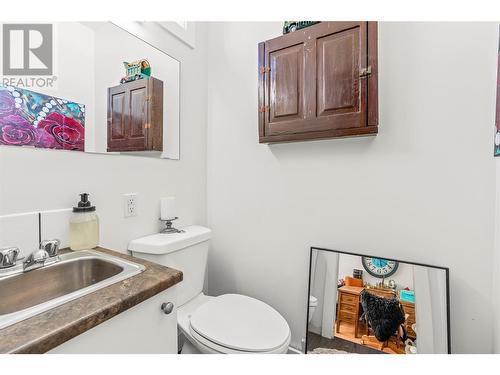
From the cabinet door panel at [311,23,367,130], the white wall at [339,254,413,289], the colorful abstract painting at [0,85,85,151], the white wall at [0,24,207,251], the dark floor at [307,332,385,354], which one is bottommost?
the dark floor at [307,332,385,354]

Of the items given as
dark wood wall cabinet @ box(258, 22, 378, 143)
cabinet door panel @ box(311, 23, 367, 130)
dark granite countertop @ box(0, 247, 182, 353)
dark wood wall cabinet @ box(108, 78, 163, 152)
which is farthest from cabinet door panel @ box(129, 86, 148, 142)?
cabinet door panel @ box(311, 23, 367, 130)

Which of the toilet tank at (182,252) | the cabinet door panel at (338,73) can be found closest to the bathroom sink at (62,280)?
the toilet tank at (182,252)

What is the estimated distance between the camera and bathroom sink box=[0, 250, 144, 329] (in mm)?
745

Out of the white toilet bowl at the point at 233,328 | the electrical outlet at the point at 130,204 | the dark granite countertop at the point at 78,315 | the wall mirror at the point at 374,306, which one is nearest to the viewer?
Result: the dark granite countertop at the point at 78,315

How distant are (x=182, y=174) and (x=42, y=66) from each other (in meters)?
0.79

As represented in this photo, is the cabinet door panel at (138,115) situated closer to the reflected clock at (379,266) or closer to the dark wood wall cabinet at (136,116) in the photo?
the dark wood wall cabinet at (136,116)

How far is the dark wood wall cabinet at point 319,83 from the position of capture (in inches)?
45.1

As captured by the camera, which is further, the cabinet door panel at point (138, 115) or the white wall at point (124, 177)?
the cabinet door panel at point (138, 115)

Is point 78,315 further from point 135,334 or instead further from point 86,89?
point 86,89

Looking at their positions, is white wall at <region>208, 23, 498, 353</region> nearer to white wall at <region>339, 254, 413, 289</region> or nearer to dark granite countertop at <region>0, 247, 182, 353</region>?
white wall at <region>339, 254, 413, 289</region>

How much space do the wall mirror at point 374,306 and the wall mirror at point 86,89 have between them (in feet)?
3.61

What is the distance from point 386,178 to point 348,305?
2.07 feet

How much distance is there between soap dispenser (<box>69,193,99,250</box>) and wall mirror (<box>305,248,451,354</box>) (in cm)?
103
